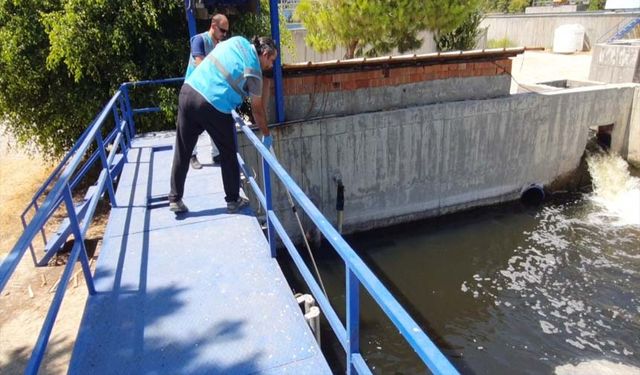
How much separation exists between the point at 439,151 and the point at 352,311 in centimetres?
779

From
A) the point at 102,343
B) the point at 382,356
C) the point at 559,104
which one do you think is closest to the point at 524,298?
the point at 382,356

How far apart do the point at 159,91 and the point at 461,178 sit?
6.17 metres

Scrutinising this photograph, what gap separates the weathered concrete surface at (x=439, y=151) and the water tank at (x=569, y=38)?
12109 mm

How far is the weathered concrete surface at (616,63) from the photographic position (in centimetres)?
1159

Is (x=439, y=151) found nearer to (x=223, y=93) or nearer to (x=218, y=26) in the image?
(x=218, y=26)

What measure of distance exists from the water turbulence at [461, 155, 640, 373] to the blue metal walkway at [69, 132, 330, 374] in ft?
15.0

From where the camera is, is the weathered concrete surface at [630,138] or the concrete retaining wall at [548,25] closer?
the weathered concrete surface at [630,138]

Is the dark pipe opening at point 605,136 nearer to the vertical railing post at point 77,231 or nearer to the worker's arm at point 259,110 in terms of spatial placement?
the worker's arm at point 259,110

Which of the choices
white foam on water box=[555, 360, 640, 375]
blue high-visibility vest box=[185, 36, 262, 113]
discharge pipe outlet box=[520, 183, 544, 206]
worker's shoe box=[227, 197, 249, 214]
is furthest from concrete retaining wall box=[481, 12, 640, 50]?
blue high-visibility vest box=[185, 36, 262, 113]

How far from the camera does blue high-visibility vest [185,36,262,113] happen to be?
3543 mm

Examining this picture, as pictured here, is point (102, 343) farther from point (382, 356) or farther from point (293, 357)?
point (382, 356)

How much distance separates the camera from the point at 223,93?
147 inches

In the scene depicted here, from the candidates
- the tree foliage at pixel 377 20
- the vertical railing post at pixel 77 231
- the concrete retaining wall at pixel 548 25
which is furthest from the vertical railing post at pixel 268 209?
the concrete retaining wall at pixel 548 25

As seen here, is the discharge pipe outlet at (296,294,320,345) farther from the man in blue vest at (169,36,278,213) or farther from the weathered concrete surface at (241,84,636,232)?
the weathered concrete surface at (241,84,636,232)
